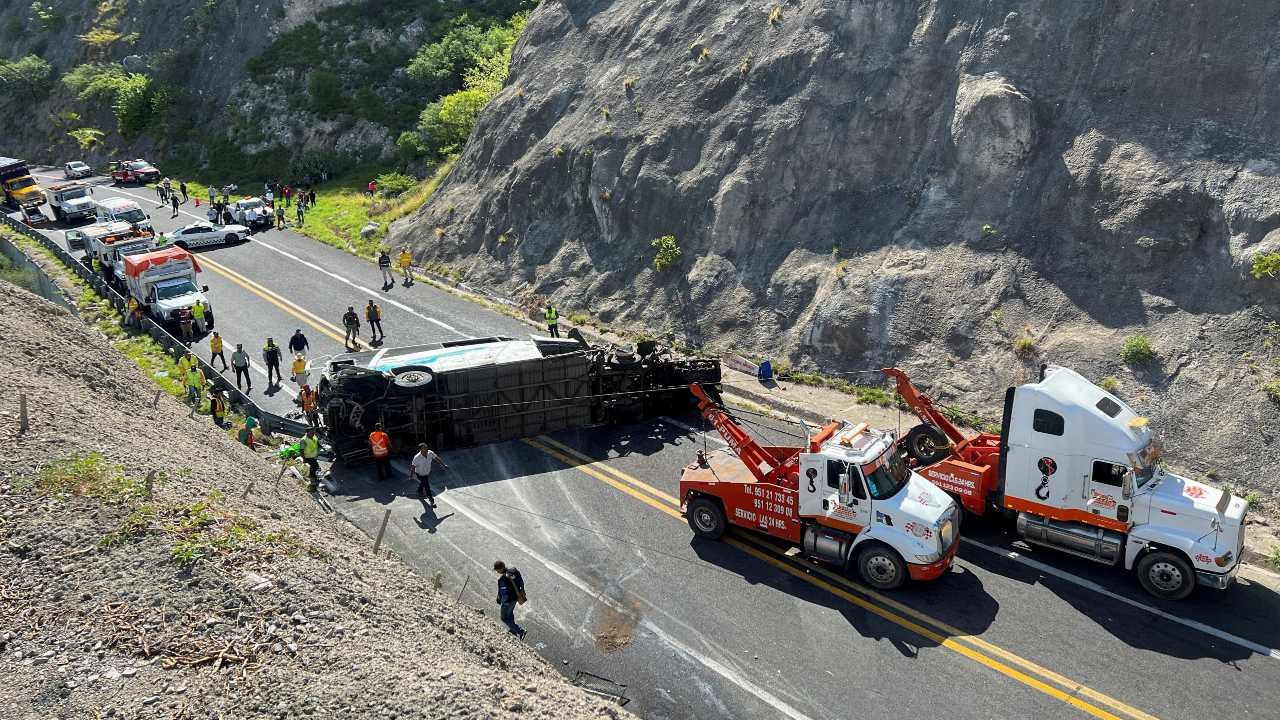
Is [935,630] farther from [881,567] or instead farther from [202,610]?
[202,610]

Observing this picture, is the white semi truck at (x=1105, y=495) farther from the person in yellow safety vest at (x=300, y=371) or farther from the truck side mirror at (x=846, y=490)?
the person in yellow safety vest at (x=300, y=371)

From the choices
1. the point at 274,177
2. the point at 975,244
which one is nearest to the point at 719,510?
the point at 975,244

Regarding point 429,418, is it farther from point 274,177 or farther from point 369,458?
point 274,177

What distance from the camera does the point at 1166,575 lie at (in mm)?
16188

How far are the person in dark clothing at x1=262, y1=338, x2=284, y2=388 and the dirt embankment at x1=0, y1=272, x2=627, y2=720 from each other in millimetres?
8834

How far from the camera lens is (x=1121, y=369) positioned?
22.5 m

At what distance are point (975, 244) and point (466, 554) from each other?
16.2m

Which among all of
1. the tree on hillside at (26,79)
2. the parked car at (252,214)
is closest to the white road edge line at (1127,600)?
the parked car at (252,214)

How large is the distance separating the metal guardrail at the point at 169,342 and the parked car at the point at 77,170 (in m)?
14.3

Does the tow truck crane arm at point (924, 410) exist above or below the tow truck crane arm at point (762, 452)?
above

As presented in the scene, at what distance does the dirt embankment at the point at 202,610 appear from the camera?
11750 millimetres

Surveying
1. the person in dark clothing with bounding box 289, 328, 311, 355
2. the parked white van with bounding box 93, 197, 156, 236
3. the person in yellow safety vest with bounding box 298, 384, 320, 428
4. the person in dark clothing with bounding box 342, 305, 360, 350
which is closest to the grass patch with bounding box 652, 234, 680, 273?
the person in dark clothing with bounding box 342, 305, 360, 350

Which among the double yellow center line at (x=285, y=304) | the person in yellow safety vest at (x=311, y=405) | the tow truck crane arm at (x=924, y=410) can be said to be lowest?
the double yellow center line at (x=285, y=304)

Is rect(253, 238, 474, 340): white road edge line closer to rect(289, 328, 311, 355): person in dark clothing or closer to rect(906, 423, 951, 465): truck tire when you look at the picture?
rect(289, 328, 311, 355): person in dark clothing
